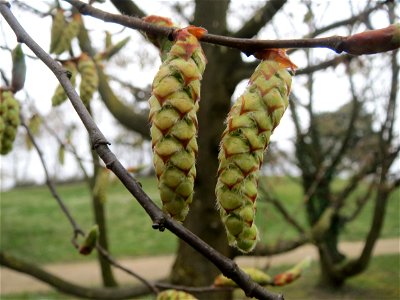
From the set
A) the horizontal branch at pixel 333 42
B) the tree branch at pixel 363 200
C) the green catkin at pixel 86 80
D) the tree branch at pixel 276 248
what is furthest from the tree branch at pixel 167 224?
the tree branch at pixel 363 200

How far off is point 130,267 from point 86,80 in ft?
36.6

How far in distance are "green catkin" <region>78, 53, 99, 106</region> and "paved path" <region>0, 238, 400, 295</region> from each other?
9.16 m

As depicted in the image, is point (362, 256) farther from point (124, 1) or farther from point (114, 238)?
point (114, 238)

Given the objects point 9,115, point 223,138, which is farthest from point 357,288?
point 223,138

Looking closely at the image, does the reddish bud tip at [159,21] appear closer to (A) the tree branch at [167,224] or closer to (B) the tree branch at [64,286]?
(A) the tree branch at [167,224]

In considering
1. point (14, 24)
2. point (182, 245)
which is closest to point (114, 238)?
point (182, 245)

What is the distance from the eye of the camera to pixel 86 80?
1.68 meters

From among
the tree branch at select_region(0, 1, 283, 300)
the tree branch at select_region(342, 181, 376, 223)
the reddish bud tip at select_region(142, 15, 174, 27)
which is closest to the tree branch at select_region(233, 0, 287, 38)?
the reddish bud tip at select_region(142, 15, 174, 27)

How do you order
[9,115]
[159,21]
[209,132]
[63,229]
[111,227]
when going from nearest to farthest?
1. [159,21]
2. [9,115]
3. [209,132]
4. [63,229]
5. [111,227]

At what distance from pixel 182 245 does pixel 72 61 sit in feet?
6.92

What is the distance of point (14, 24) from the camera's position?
92 cm

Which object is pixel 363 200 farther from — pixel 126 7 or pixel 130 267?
pixel 130 267

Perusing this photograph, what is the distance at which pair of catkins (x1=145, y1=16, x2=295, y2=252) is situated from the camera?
63cm

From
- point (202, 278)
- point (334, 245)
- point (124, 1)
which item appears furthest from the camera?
point (334, 245)
